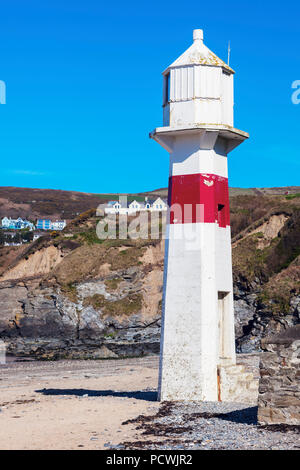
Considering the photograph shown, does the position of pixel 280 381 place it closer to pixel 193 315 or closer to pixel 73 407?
pixel 193 315

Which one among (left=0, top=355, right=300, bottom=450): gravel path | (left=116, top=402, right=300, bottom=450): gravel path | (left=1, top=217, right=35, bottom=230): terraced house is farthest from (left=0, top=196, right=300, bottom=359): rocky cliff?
(left=1, top=217, right=35, bottom=230): terraced house

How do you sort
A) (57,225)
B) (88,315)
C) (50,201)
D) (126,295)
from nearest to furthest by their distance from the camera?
1. (88,315)
2. (126,295)
3. (57,225)
4. (50,201)

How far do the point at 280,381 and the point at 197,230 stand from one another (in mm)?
5020

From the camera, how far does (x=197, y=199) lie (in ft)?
50.9

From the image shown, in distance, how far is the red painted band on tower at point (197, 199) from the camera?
15469 millimetres

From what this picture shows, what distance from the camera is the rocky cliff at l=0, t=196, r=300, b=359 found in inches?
1634

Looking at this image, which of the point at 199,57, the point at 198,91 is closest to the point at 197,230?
the point at 198,91

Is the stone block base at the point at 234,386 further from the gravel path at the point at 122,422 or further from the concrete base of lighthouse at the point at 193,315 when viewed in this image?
the gravel path at the point at 122,422

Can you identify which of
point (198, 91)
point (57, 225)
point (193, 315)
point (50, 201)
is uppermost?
point (50, 201)

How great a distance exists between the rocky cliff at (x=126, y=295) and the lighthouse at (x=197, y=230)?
23.0 meters

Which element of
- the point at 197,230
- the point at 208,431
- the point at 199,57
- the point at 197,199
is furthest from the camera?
the point at 199,57

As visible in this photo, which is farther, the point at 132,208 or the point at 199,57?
the point at 132,208

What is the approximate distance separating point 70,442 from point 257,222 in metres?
46.4
